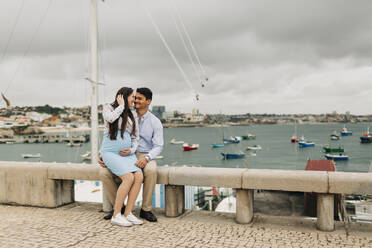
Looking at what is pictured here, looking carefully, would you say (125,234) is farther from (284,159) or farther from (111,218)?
(284,159)

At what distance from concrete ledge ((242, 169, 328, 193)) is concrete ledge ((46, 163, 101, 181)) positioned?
262cm

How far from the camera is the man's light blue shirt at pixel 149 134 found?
6230mm

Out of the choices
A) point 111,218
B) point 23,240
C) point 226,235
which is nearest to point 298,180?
point 226,235

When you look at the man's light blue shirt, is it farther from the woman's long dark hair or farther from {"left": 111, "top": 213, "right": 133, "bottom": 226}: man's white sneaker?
{"left": 111, "top": 213, "right": 133, "bottom": 226}: man's white sneaker

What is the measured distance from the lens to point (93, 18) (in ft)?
26.8

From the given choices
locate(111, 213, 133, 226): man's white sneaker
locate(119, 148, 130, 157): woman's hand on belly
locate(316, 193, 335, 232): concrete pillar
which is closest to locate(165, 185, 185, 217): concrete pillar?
locate(111, 213, 133, 226): man's white sneaker

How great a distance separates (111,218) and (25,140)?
193m

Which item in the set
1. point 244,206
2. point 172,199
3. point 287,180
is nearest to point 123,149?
point 172,199

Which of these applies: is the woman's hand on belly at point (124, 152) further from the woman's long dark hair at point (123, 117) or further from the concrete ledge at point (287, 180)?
the concrete ledge at point (287, 180)

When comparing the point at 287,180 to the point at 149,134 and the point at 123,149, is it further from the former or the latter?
the point at 123,149

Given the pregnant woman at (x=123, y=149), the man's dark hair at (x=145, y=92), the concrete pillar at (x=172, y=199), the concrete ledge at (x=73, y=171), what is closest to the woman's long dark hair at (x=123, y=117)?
the pregnant woman at (x=123, y=149)

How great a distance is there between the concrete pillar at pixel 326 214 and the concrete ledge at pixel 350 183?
21 cm

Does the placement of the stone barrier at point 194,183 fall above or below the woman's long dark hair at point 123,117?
below

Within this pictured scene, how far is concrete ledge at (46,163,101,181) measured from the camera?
6562 mm
